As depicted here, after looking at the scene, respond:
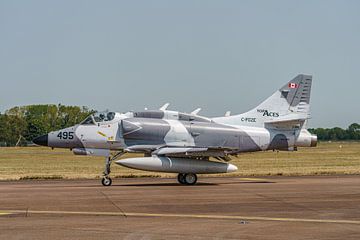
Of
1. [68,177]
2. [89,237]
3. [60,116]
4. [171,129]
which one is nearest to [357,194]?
[171,129]

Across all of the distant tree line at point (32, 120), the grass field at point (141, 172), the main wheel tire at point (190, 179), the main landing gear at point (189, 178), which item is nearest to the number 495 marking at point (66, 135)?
the main landing gear at point (189, 178)

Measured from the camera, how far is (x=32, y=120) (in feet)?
456

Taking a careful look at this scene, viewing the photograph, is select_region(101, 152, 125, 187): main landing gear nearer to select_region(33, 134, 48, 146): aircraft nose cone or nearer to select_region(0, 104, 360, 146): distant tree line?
select_region(33, 134, 48, 146): aircraft nose cone

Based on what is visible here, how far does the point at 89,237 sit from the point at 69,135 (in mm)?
14217

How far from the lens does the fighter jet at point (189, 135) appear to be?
25094 mm

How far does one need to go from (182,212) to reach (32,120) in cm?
12720

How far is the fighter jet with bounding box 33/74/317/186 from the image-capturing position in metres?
25.1

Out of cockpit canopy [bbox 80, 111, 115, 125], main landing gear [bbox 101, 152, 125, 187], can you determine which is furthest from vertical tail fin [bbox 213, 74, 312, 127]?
main landing gear [bbox 101, 152, 125, 187]

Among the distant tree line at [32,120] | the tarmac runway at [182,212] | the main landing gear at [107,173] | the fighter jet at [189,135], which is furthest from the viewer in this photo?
the distant tree line at [32,120]

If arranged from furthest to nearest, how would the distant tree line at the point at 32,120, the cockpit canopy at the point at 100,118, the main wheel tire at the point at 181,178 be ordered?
the distant tree line at the point at 32,120 < the cockpit canopy at the point at 100,118 < the main wheel tire at the point at 181,178

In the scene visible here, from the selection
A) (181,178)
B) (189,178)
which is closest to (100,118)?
(181,178)

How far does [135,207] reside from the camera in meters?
16.4

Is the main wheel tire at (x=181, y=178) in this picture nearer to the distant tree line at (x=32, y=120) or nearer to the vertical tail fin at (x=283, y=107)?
the vertical tail fin at (x=283, y=107)

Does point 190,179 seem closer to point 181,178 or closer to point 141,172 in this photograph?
point 181,178
